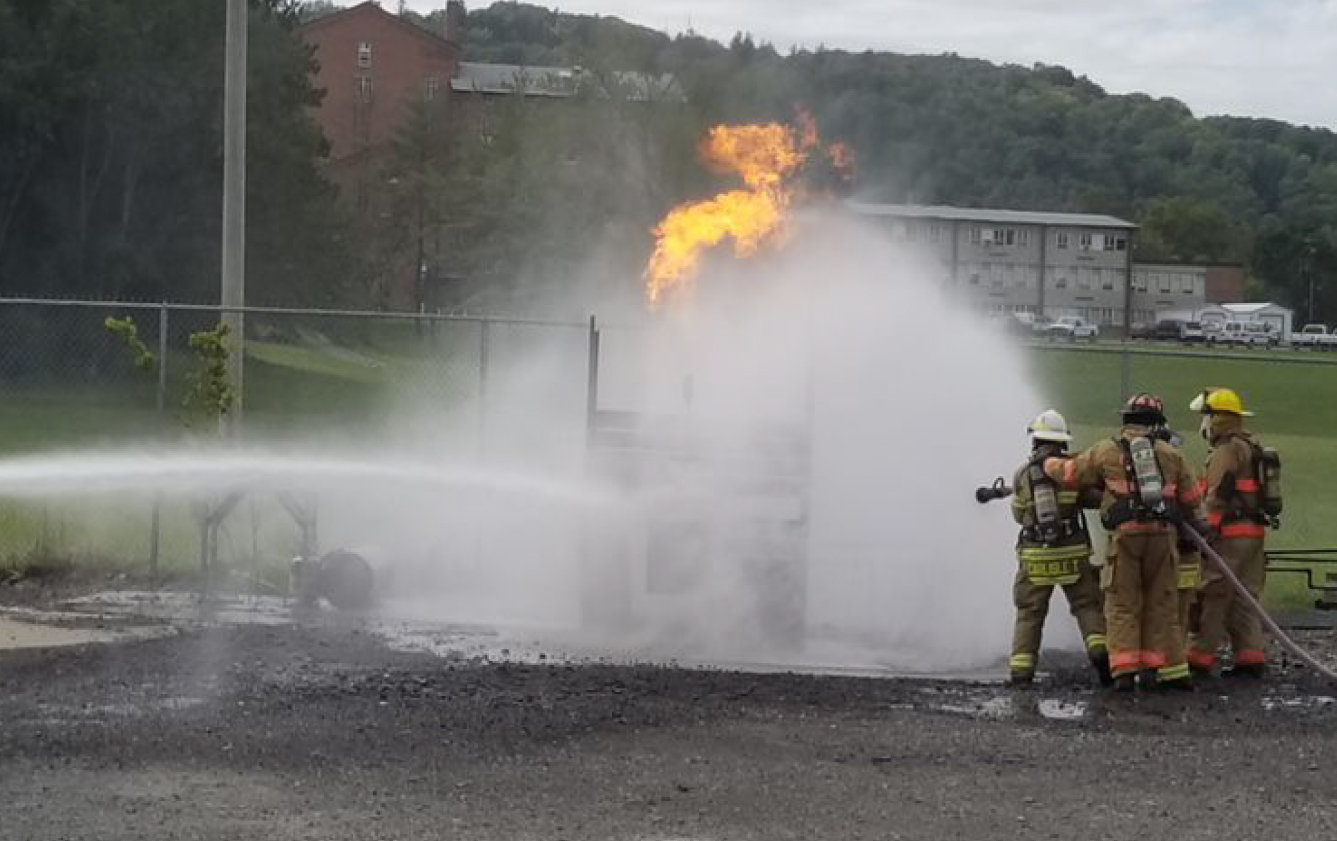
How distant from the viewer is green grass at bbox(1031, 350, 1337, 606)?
57.8 feet

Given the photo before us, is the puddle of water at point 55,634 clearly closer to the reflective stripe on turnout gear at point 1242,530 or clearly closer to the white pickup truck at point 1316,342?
the reflective stripe on turnout gear at point 1242,530

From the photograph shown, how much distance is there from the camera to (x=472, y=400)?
18.9 m

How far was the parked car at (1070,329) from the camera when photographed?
43000 millimetres

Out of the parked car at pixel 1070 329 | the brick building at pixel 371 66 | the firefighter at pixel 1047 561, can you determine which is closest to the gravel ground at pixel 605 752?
the firefighter at pixel 1047 561

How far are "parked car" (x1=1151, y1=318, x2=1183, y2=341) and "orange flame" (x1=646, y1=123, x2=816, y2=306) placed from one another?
178 feet

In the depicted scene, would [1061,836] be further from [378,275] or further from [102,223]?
[378,275]

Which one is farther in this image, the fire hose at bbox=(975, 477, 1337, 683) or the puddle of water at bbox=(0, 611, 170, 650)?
the puddle of water at bbox=(0, 611, 170, 650)

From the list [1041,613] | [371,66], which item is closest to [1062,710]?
[1041,613]

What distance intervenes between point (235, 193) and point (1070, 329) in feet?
107

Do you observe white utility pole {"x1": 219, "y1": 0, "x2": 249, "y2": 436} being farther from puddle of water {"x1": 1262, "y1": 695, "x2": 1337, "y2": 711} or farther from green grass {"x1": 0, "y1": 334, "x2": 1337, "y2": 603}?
puddle of water {"x1": 1262, "y1": 695, "x2": 1337, "y2": 711}

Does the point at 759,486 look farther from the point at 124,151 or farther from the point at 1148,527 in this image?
the point at 124,151

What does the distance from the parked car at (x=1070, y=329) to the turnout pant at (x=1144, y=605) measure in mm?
32518

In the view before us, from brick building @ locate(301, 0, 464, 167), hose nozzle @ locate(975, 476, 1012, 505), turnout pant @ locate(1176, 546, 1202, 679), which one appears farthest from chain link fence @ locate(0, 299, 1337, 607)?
brick building @ locate(301, 0, 464, 167)

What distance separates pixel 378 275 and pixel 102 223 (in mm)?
20218
